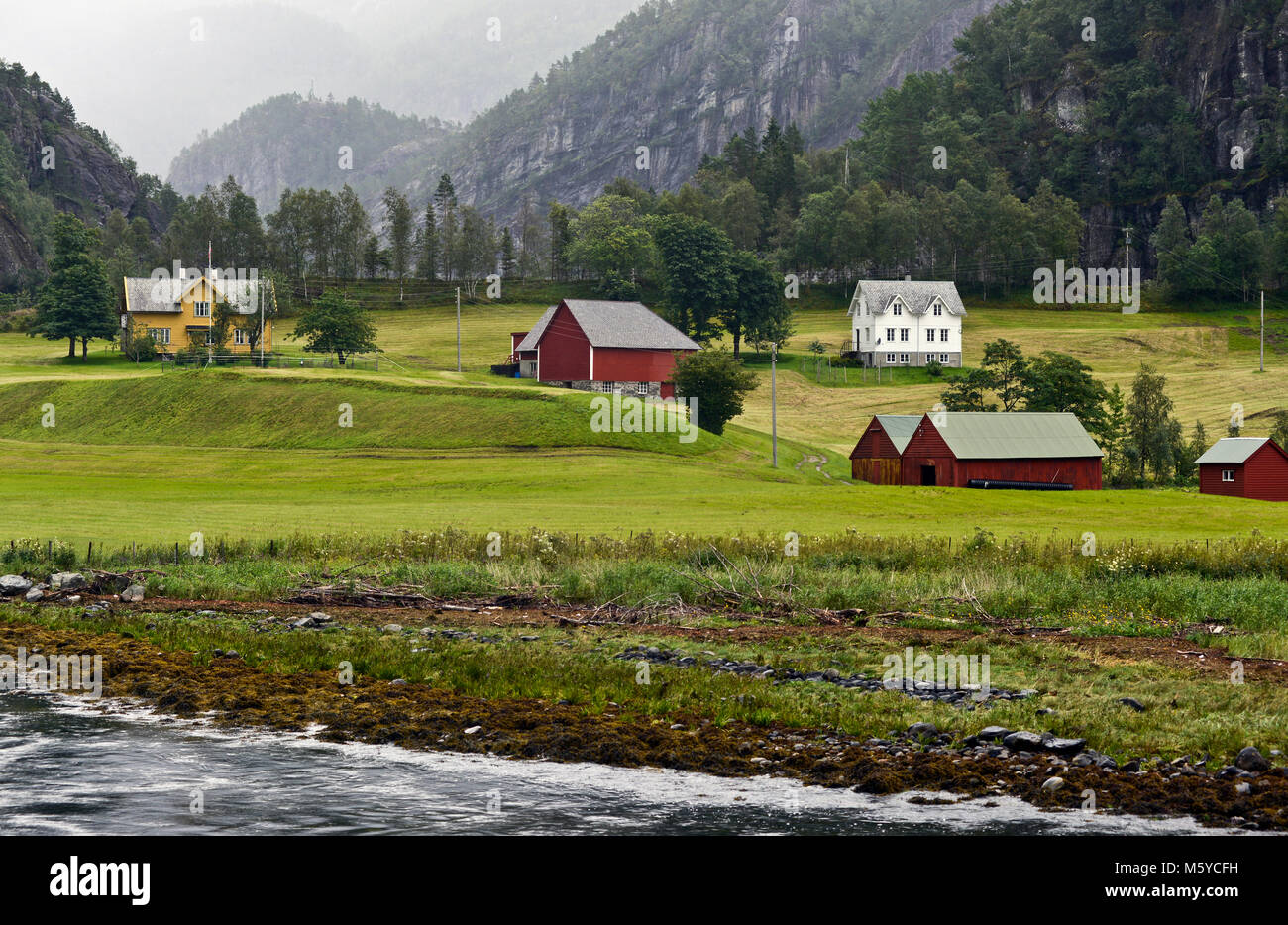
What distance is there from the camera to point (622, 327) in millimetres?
117312

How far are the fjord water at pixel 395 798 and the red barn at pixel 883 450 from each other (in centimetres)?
6947

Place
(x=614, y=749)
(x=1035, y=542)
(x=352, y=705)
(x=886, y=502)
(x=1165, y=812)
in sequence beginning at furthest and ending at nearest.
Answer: (x=886, y=502)
(x=1035, y=542)
(x=352, y=705)
(x=614, y=749)
(x=1165, y=812)

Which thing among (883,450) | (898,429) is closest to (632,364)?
(883,450)

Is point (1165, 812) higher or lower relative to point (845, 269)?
lower

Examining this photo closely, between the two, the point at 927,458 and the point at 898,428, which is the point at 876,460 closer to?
the point at 898,428

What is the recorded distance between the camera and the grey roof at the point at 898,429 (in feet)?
284

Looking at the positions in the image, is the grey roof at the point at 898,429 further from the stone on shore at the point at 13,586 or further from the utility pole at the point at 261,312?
the stone on shore at the point at 13,586

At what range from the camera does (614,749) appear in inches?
769

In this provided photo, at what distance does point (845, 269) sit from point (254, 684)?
580ft

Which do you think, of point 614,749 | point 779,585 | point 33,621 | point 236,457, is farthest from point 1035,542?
point 236,457

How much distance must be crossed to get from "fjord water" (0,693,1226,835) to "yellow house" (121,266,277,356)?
117566 mm

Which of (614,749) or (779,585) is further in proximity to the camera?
(779,585)

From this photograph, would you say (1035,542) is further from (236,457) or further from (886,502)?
(236,457)

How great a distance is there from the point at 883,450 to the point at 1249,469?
23.8 meters
